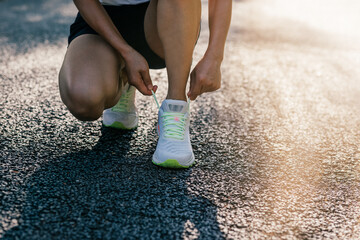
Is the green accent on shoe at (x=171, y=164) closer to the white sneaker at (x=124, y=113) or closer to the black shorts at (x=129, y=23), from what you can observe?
the white sneaker at (x=124, y=113)

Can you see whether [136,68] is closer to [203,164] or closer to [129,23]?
[129,23]

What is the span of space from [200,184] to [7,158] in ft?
2.49

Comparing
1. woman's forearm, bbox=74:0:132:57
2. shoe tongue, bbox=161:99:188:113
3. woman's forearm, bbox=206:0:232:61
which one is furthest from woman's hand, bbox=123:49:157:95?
woman's forearm, bbox=206:0:232:61

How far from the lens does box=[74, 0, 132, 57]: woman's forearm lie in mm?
1737

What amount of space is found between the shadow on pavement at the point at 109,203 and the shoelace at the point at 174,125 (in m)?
0.14

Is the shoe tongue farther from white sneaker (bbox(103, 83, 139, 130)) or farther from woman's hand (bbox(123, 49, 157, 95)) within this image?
white sneaker (bbox(103, 83, 139, 130))

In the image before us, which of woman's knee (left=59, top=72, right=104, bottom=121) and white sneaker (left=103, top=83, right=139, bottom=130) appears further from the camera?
white sneaker (left=103, top=83, right=139, bottom=130)

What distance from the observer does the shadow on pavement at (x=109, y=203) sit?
1.27 meters

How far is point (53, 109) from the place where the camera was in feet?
7.49

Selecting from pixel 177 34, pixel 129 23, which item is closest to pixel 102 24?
pixel 129 23

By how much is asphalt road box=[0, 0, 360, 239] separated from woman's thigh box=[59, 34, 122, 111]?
25 cm

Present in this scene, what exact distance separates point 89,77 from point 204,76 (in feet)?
1.49

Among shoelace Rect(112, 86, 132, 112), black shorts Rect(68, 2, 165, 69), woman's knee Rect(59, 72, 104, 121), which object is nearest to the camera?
woman's knee Rect(59, 72, 104, 121)

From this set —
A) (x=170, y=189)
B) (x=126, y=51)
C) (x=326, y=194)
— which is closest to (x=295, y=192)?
(x=326, y=194)
